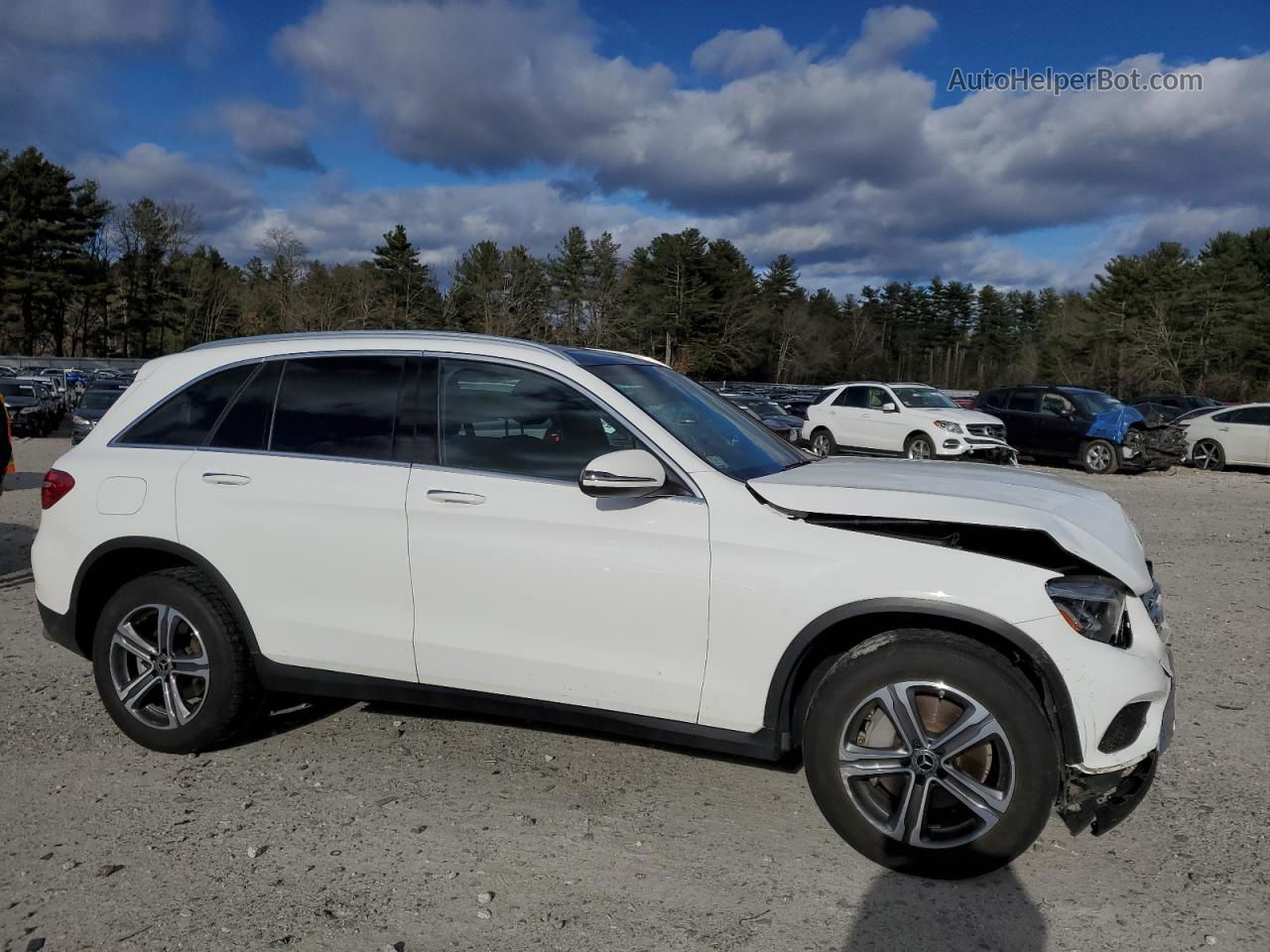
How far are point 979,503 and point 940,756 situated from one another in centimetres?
85

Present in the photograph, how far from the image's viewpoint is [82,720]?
454 cm

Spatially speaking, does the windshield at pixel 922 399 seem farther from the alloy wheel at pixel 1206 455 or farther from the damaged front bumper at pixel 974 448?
the alloy wheel at pixel 1206 455

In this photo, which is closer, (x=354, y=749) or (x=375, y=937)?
(x=375, y=937)

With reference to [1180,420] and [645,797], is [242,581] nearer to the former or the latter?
[645,797]

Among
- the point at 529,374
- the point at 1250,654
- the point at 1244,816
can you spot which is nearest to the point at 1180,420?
the point at 1250,654

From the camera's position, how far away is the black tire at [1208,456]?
19938 millimetres

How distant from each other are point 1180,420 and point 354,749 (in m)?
21.4

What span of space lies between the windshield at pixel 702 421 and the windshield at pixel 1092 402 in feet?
57.4

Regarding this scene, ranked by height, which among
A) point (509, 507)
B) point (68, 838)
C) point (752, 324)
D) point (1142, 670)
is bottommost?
point (68, 838)

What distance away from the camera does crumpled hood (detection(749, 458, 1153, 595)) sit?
120 inches

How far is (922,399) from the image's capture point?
20141mm

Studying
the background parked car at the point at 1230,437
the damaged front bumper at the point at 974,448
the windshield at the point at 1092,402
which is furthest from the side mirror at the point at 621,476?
the background parked car at the point at 1230,437

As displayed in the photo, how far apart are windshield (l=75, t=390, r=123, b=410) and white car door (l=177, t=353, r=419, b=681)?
21.8 metres

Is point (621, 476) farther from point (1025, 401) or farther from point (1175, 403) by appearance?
point (1175, 403)
